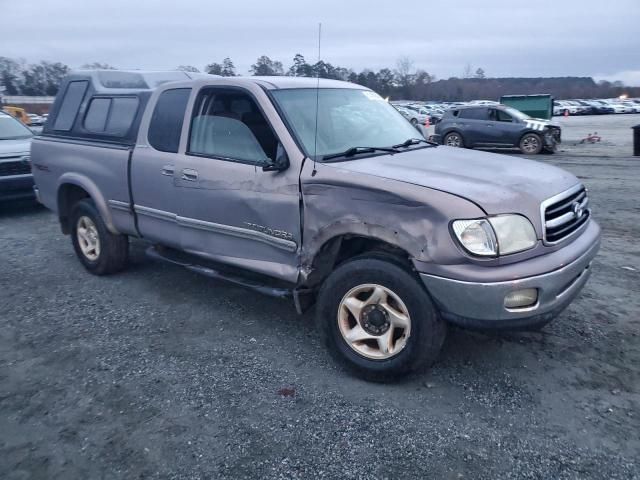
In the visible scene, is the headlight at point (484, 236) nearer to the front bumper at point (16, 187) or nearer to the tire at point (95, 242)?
the tire at point (95, 242)

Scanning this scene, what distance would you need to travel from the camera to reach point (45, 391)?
338 centimetres

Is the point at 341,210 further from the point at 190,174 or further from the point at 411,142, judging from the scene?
the point at 190,174

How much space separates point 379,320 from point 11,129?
8547 mm

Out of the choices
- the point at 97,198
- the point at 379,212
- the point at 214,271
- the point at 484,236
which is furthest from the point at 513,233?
the point at 97,198

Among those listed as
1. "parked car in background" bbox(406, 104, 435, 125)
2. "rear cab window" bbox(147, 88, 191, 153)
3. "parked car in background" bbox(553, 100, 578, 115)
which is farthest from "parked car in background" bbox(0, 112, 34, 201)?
"parked car in background" bbox(553, 100, 578, 115)

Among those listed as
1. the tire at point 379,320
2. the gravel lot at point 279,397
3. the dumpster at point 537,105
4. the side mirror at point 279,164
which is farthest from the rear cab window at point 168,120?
the dumpster at point 537,105

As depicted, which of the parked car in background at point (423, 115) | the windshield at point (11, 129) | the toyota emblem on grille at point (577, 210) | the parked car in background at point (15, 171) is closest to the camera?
the toyota emblem on grille at point (577, 210)

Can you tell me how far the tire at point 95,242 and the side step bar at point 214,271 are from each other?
63cm

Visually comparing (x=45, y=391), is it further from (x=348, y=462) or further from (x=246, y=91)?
(x=246, y=91)

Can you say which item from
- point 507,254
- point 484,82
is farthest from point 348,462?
point 484,82

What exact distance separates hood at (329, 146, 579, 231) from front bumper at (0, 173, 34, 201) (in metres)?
6.79

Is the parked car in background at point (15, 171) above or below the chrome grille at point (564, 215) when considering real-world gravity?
below

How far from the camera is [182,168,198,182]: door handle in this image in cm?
418

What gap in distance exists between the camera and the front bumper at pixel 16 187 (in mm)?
8156
